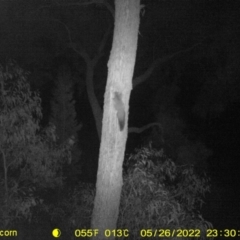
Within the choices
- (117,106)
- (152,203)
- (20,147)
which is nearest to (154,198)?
(152,203)

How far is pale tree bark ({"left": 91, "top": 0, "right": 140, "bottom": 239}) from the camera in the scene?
4.83 m

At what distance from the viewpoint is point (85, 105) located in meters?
26.7

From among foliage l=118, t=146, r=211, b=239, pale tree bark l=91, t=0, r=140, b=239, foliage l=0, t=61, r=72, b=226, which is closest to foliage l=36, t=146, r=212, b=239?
foliage l=118, t=146, r=211, b=239

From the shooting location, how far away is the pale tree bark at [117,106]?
4.83 metres

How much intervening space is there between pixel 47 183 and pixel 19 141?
54.2 inches

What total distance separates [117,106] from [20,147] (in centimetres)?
295

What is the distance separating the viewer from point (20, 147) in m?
7.34

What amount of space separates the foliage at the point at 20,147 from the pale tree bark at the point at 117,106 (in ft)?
7.31

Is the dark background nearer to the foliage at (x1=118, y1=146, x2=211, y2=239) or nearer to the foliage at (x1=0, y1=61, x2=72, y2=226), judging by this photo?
the foliage at (x1=0, y1=61, x2=72, y2=226)

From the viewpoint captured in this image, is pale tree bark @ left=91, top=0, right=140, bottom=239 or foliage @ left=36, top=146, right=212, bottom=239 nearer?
pale tree bark @ left=91, top=0, right=140, bottom=239

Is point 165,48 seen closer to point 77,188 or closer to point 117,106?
point 77,188

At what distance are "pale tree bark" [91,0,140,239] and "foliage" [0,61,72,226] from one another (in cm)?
223

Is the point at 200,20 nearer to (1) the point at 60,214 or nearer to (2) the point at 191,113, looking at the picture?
(1) the point at 60,214

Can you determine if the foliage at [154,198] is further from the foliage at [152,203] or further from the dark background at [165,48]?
the dark background at [165,48]
